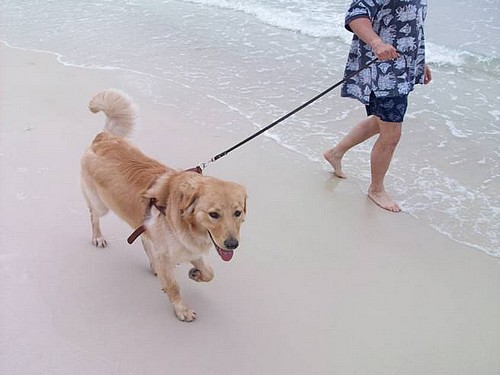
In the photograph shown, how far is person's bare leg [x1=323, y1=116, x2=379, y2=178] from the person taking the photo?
377cm

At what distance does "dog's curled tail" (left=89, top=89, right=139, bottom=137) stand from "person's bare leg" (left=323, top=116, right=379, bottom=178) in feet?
5.00

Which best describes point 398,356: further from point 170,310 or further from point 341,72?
point 341,72

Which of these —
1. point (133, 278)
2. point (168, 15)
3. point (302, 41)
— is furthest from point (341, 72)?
point (133, 278)

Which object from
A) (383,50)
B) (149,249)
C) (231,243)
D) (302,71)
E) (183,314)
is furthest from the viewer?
(302,71)

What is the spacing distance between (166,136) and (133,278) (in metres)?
1.73

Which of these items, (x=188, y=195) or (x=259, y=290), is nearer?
(x=188, y=195)

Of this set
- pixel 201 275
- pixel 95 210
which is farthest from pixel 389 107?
pixel 95 210

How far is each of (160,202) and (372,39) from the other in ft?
4.85

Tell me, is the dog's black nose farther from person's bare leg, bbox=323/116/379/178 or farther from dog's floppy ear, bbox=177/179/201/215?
person's bare leg, bbox=323/116/379/178

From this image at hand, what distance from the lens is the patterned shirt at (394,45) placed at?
3107mm

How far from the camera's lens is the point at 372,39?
299 centimetres

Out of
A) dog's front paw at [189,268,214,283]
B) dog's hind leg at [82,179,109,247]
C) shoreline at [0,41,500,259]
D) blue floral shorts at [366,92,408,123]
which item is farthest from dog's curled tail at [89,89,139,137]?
blue floral shorts at [366,92,408,123]

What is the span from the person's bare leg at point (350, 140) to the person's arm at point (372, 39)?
0.74 meters

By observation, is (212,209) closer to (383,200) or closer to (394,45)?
(394,45)
